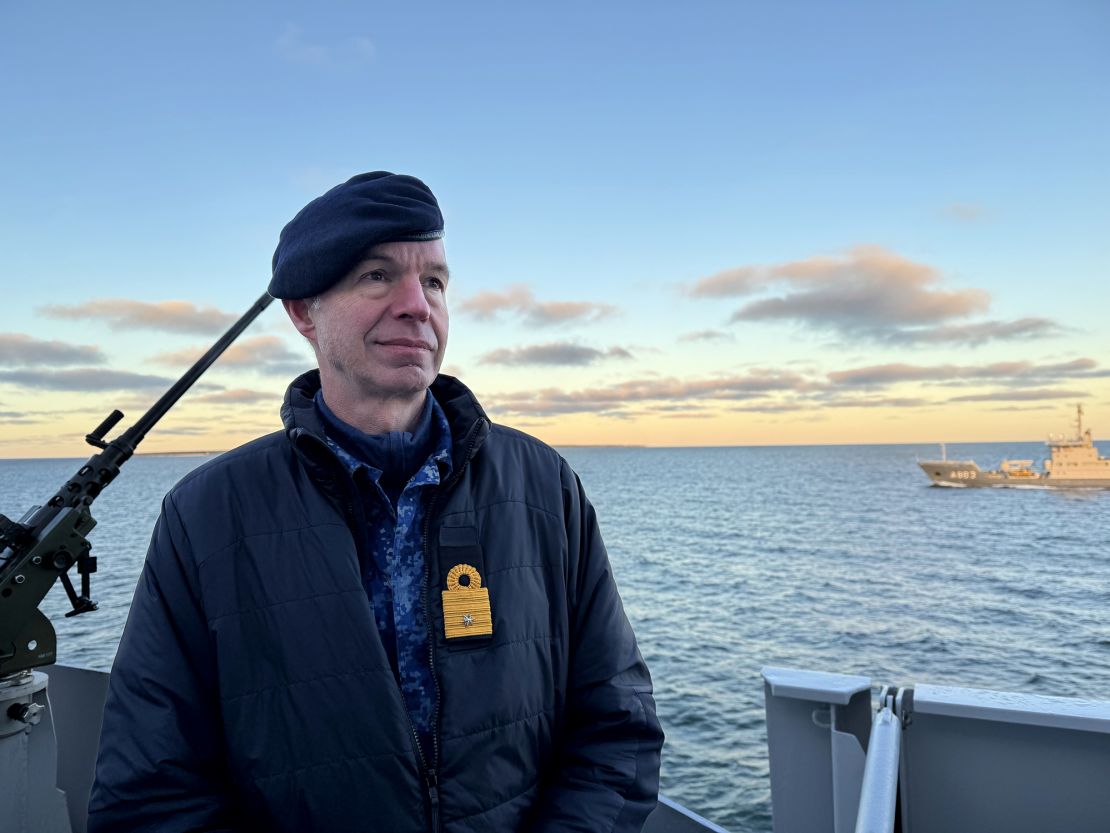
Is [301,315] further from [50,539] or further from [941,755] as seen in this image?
[941,755]

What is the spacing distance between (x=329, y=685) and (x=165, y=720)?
0.31 m

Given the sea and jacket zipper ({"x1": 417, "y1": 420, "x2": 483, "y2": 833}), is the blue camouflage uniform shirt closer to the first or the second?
jacket zipper ({"x1": 417, "y1": 420, "x2": 483, "y2": 833})

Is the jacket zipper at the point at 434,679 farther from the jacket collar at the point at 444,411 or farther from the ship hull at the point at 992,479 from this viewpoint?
the ship hull at the point at 992,479

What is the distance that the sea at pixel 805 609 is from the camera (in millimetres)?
13719

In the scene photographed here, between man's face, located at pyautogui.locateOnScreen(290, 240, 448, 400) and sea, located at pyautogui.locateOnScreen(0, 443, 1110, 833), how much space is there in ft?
30.1

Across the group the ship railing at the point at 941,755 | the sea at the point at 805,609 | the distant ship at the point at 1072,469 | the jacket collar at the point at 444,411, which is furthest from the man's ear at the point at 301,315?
the distant ship at the point at 1072,469

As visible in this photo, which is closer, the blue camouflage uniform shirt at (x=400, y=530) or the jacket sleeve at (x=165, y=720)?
the jacket sleeve at (x=165, y=720)

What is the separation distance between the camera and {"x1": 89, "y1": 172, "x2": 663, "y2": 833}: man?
4.97 ft

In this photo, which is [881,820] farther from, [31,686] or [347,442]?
[31,686]

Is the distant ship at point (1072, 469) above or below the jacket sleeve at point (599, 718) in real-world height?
below

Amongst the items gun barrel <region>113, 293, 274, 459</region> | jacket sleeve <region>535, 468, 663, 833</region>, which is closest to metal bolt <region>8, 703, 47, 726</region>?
gun barrel <region>113, 293, 274, 459</region>

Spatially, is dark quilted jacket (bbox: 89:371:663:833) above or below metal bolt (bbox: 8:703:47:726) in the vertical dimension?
above

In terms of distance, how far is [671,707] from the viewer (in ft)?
47.6

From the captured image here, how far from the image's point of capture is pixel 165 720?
151cm
